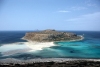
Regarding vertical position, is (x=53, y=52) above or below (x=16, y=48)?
below

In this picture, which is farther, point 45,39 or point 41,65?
point 45,39

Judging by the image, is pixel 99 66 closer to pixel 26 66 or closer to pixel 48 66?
pixel 48 66

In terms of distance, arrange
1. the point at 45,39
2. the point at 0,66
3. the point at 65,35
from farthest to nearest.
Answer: the point at 65,35
the point at 45,39
the point at 0,66

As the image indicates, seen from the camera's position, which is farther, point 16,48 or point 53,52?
point 16,48

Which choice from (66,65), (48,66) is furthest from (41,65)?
(66,65)

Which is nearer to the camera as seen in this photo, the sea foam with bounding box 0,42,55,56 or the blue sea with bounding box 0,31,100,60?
the blue sea with bounding box 0,31,100,60

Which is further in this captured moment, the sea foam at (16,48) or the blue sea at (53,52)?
the sea foam at (16,48)

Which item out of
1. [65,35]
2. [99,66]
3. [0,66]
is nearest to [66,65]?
[99,66]

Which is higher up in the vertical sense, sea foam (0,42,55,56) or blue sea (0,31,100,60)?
sea foam (0,42,55,56)

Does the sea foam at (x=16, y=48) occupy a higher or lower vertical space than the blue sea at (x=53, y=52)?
higher

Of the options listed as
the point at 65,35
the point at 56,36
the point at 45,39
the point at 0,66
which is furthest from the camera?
the point at 65,35
